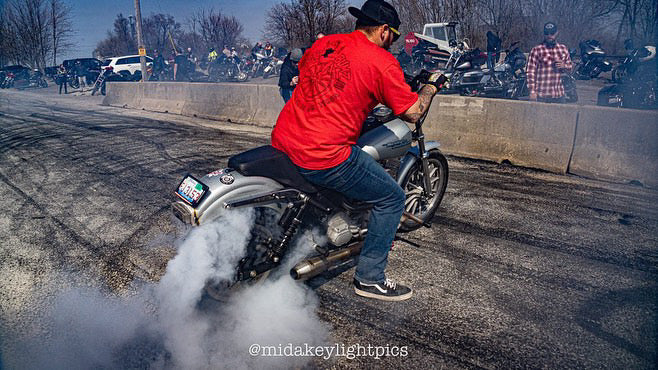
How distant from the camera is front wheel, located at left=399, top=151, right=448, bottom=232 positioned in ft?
14.9

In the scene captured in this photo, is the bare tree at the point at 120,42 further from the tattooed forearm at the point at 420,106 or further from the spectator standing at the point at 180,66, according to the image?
the tattooed forearm at the point at 420,106

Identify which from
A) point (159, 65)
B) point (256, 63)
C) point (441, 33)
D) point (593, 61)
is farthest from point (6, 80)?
point (593, 61)

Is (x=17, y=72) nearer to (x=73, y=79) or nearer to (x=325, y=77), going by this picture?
(x=73, y=79)

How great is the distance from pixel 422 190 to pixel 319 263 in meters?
1.73

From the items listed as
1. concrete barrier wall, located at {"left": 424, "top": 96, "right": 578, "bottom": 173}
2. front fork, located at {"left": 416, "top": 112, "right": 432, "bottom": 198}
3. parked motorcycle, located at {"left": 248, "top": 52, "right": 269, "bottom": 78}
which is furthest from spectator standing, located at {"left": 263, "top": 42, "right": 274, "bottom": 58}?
front fork, located at {"left": 416, "top": 112, "right": 432, "bottom": 198}

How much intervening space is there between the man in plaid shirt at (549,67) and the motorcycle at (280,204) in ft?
18.9

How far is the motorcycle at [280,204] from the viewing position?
3.04 metres

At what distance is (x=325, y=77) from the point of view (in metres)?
3.00

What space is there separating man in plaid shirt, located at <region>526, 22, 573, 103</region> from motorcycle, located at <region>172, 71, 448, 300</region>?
5.77m

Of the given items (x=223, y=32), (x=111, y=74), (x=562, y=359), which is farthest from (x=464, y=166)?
(x=223, y=32)

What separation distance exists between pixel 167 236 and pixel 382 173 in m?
2.56

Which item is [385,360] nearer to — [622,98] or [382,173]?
[382,173]

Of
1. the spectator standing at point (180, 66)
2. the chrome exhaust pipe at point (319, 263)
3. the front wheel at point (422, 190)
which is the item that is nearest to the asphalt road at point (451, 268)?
the front wheel at point (422, 190)

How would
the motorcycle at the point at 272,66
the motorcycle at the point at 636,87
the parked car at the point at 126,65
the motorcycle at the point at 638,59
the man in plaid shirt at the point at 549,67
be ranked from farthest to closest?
the parked car at the point at 126,65 < the motorcycle at the point at 272,66 < the motorcycle at the point at 638,59 < the motorcycle at the point at 636,87 < the man in plaid shirt at the point at 549,67
